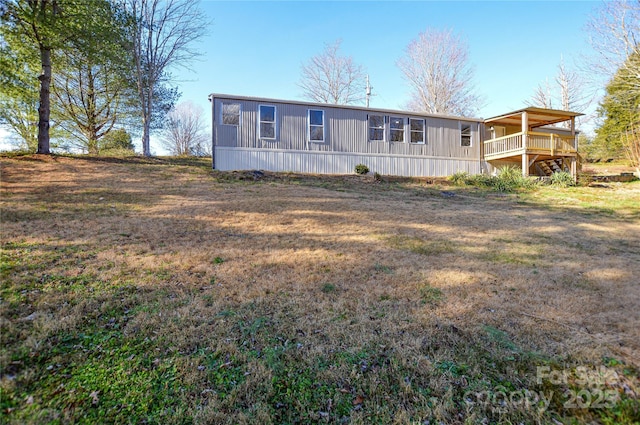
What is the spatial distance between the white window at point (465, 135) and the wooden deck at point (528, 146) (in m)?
1.02

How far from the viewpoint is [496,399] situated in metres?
2.21

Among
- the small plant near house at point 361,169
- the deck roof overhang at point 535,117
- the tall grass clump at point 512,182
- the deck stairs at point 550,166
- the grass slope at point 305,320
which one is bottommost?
the grass slope at point 305,320

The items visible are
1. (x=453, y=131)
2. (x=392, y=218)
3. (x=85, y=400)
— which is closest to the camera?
(x=85, y=400)

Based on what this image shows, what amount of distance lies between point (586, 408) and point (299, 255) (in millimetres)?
3591

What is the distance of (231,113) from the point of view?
1327 cm

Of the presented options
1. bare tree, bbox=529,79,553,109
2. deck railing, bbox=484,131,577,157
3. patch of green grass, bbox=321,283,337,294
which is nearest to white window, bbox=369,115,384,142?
deck railing, bbox=484,131,577,157

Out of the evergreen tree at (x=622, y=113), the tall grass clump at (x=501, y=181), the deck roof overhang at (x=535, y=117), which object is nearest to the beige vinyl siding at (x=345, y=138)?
the deck roof overhang at (x=535, y=117)

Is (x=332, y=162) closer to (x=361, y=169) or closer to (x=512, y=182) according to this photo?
(x=361, y=169)

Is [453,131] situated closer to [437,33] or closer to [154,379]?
[437,33]

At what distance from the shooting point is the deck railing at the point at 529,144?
1513 cm

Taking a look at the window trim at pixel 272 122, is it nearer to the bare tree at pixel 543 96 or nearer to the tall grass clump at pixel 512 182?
the tall grass clump at pixel 512 182

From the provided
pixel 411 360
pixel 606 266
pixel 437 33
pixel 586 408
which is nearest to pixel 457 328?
pixel 411 360

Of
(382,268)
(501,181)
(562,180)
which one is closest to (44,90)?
(382,268)

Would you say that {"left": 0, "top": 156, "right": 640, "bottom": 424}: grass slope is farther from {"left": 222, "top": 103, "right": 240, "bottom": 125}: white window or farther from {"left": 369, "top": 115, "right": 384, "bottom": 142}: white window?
{"left": 369, "top": 115, "right": 384, "bottom": 142}: white window
